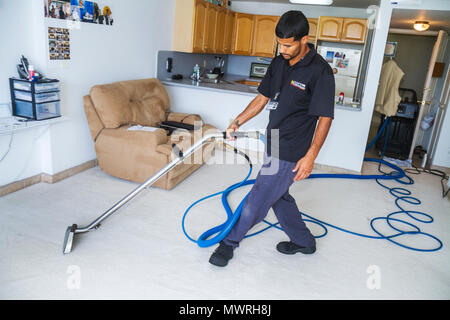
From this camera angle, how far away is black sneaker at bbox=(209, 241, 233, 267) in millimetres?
2246

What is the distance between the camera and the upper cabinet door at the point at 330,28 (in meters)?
5.59

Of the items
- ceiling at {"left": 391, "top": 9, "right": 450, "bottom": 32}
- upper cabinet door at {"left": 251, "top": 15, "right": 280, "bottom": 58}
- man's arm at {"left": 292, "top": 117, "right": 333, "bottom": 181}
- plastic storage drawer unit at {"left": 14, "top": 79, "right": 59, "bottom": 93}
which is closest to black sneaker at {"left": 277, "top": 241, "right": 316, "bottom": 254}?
man's arm at {"left": 292, "top": 117, "right": 333, "bottom": 181}

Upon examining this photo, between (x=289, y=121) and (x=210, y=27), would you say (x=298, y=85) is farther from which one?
(x=210, y=27)

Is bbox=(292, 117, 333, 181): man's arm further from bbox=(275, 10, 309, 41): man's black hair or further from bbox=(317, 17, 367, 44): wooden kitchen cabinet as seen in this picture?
bbox=(317, 17, 367, 44): wooden kitchen cabinet

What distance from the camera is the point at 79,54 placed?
328 cm

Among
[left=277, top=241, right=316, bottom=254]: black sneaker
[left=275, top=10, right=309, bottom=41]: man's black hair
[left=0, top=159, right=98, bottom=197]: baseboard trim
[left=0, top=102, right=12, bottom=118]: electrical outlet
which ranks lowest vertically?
[left=277, top=241, right=316, bottom=254]: black sneaker

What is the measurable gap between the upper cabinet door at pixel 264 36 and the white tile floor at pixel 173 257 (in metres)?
3.65

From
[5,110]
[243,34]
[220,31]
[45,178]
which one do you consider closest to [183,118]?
[45,178]

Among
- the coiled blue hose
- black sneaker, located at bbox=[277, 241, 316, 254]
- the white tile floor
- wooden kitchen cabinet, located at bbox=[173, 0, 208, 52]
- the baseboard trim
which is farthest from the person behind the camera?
wooden kitchen cabinet, located at bbox=[173, 0, 208, 52]

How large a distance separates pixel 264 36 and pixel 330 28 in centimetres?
113

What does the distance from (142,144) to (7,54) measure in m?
1.25

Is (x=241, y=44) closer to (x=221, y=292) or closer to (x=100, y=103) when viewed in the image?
(x=100, y=103)

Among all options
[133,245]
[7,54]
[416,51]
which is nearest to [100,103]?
[7,54]

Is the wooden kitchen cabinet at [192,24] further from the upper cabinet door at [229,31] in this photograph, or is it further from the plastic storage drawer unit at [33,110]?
the plastic storage drawer unit at [33,110]
